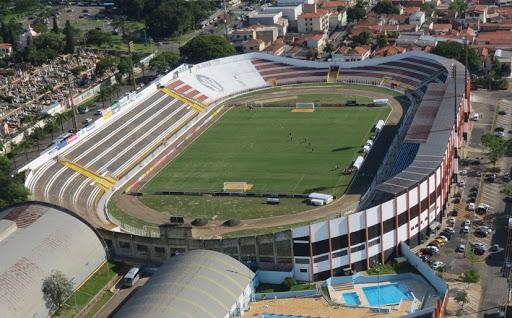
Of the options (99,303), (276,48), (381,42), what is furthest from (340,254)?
(276,48)

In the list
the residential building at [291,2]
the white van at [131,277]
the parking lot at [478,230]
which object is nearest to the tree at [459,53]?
the parking lot at [478,230]

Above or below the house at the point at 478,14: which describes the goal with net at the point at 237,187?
below

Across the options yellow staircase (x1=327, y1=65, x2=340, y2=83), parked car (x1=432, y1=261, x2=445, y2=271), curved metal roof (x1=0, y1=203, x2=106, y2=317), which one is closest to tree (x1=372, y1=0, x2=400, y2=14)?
yellow staircase (x1=327, y1=65, x2=340, y2=83)

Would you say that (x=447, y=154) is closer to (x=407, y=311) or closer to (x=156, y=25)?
(x=407, y=311)

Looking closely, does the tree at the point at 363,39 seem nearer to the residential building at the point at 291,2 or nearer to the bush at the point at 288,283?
the residential building at the point at 291,2

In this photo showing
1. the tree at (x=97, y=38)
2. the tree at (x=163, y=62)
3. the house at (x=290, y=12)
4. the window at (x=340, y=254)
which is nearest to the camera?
the window at (x=340, y=254)
